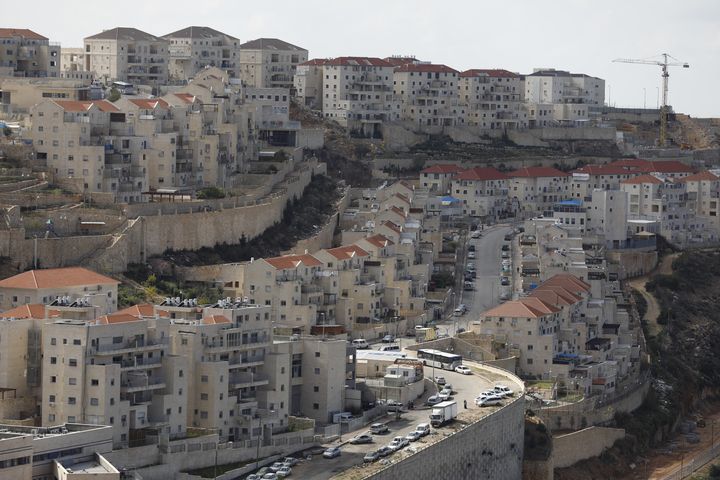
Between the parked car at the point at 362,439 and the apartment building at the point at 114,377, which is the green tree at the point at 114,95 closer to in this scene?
the parked car at the point at 362,439

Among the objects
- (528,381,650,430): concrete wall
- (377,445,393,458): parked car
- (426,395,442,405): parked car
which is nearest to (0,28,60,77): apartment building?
(528,381,650,430): concrete wall

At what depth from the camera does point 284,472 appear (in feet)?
189

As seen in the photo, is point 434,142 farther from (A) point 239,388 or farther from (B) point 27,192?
(A) point 239,388

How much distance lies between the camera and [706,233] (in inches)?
4429

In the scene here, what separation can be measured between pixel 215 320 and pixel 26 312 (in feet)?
16.7

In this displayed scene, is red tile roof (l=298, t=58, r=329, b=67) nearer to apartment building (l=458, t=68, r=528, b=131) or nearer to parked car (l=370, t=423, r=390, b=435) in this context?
apartment building (l=458, t=68, r=528, b=131)

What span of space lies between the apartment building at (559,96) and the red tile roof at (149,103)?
43.8 metres

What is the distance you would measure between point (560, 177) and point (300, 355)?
50166 millimetres

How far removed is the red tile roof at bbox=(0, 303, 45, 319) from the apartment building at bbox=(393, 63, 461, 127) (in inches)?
2437

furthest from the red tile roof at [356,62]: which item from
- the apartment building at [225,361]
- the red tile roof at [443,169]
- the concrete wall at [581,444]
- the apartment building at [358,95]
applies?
the apartment building at [225,361]

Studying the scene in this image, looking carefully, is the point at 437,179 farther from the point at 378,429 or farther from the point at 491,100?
the point at 378,429

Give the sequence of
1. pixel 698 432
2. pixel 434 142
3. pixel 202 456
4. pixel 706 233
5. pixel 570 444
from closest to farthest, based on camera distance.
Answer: pixel 202 456
pixel 570 444
pixel 698 432
pixel 706 233
pixel 434 142

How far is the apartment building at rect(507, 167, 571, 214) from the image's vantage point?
111 meters

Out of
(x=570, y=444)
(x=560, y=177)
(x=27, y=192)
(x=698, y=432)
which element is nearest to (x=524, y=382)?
(x=570, y=444)
